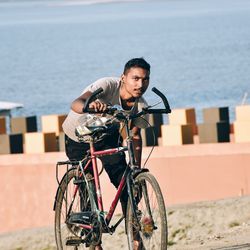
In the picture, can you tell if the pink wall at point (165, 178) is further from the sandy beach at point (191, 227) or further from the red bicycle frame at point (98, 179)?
the red bicycle frame at point (98, 179)

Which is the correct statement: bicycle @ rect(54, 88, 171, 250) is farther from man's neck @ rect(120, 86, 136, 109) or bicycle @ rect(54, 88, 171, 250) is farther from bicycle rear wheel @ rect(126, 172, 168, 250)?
man's neck @ rect(120, 86, 136, 109)

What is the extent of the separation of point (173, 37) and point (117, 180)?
149 meters

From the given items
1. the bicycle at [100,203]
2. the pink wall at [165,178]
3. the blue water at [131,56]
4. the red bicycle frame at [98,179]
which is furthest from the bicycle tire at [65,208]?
the blue water at [131,56]

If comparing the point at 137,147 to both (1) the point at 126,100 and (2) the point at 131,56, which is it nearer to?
(1) the point at 126,100

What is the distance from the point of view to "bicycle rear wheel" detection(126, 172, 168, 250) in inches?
358

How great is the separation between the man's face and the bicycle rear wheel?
0.55 meters

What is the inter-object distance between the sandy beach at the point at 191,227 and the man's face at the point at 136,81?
3.09 m

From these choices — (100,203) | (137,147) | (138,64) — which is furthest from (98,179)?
(138,64)

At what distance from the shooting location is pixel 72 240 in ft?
33.6

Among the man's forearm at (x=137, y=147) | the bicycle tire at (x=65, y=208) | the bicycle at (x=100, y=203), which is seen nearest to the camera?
the bicycle at (x=100, y=203)

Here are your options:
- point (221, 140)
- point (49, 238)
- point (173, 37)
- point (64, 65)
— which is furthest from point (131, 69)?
point (173, 37)

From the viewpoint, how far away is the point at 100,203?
9.94m

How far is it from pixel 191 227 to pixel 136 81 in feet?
12.2

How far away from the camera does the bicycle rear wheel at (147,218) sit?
29.9 ft
